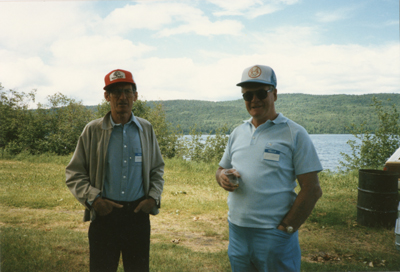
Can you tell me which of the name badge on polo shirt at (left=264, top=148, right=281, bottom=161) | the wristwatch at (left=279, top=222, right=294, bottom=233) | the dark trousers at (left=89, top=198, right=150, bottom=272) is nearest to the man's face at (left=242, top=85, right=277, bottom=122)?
the name badge on polo shirt at (left=264, top=148, right=281, bottom=161)

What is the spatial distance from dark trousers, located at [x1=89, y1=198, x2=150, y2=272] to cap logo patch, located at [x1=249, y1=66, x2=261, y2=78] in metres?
1.41

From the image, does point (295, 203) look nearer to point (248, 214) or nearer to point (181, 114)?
point (248, 214)

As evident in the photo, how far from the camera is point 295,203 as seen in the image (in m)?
2.03

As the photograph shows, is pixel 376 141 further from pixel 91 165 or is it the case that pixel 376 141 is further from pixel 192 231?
pixel 91 165

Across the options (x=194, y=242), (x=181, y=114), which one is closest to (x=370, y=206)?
(x=194, y=242)

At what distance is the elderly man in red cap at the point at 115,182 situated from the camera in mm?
2395

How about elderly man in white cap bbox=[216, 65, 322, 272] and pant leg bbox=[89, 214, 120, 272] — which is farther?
pant leg bbox=[89, 214, 120, 272]

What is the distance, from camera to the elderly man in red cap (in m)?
2.39

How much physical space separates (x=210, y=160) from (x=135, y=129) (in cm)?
1348

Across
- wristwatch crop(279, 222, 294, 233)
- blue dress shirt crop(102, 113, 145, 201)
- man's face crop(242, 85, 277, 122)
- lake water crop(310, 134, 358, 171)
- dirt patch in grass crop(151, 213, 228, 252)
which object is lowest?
dirt patch in grass crop(151, 213, 228, 252)

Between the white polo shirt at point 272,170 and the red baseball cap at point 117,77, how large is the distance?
3.76ft

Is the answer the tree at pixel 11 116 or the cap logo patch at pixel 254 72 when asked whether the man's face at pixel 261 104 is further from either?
the tree at pixel 11 116

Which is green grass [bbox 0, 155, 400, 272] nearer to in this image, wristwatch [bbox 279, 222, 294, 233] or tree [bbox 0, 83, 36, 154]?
wristwatch [bbox 279, 222, 294, 233]

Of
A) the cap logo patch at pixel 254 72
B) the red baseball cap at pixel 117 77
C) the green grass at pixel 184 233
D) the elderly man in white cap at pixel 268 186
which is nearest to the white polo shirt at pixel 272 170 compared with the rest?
the elderly man in white cap at pixel 268 186
